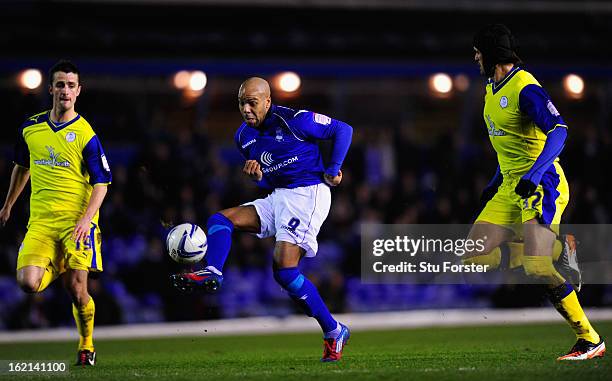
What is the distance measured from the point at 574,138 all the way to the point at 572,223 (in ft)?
12.8

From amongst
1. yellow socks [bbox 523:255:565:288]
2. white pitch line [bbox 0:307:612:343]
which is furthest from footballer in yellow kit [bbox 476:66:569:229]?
white pitch line [bbox 0:307:612:343]

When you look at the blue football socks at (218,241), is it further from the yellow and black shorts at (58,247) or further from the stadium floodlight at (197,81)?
the stadium floodlight at (197,81)

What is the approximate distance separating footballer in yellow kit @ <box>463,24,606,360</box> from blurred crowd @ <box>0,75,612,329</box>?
7.14 meters

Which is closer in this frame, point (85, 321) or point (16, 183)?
point (85, 321)

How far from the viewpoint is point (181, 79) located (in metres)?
18.0

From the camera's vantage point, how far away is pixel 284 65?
17984 millimetres

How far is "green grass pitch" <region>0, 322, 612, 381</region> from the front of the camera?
22.5 feet

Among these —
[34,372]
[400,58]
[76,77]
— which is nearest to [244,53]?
[400,58]

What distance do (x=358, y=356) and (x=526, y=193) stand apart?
2465mm

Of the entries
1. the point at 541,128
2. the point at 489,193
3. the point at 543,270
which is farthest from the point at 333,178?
the point at 543,270

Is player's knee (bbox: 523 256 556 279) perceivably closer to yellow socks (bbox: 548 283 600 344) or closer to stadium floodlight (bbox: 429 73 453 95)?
yellow socks (bbox: 548 283 600 344)

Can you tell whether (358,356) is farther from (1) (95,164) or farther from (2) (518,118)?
(1) (95,164)

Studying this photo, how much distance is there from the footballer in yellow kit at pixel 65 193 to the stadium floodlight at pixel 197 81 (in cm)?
967

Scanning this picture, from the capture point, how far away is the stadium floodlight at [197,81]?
17.8m
